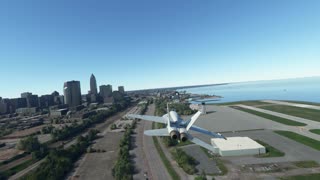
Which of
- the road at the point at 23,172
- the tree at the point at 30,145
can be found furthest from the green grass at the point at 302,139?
the tree at the point at 30,145

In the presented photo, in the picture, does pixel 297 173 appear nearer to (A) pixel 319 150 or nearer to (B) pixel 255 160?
(B) pixel 255 160

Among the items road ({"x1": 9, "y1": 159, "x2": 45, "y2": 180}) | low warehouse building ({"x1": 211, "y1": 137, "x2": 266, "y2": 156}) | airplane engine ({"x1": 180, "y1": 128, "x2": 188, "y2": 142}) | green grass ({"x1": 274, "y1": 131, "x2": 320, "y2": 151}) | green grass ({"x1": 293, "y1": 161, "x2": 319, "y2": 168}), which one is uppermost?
airplane engine ({"x1": 180, "y1": 128, "x2": 188, "y2": 142})

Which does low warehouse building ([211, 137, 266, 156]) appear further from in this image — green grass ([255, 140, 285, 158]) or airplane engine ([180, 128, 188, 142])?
airplane engine ([180, 128, 188, 142])

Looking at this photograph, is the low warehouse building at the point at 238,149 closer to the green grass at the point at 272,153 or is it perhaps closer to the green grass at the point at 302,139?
the green grass at the point at 272,153

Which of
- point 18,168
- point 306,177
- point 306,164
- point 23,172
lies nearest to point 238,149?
point 306,164

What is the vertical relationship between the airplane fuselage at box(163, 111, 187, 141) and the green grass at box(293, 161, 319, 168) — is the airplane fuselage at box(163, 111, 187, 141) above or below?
above

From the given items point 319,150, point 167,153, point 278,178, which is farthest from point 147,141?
point 319,150

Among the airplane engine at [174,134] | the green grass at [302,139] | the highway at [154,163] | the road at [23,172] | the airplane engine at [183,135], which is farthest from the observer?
the green grass at [302,139]

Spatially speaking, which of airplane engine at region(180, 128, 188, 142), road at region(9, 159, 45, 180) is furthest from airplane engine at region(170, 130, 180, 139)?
road at region(9, 159, 45, 180)

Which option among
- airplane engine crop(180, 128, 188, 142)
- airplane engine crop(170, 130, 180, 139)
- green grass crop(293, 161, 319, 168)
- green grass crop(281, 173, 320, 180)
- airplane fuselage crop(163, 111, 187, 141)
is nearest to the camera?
airplane engine crop(180, 128, 188, 142)
